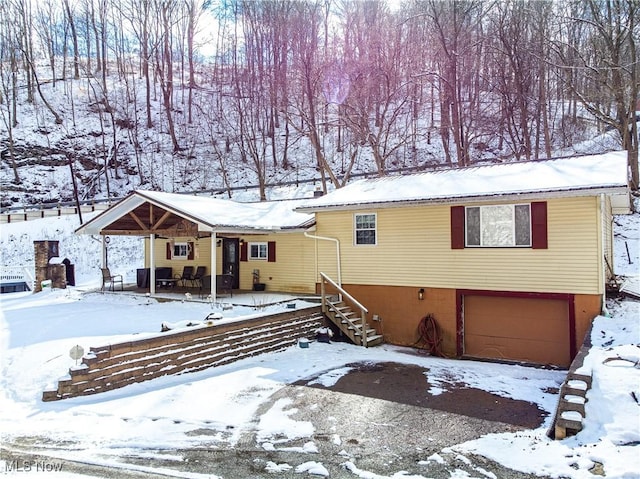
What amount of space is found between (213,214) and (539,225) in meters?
8.76

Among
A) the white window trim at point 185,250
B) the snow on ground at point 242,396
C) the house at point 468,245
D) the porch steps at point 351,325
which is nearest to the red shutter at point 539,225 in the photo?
the house at point 468,245

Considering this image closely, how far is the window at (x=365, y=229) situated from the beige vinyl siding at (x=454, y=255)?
0.15 m

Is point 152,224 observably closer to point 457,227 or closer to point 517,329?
point 457,227

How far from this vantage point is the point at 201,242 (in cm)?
1656

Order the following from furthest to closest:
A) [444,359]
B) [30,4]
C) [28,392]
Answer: [30,4]
[444,359]
[28,392]

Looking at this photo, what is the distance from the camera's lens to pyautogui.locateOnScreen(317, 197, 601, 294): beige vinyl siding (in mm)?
9484

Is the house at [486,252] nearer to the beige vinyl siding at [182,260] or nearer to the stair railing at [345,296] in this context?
the stair railing at [345,296]

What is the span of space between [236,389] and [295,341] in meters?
3.78

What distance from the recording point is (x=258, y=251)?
619 inches

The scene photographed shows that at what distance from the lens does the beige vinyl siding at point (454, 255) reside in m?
9.48

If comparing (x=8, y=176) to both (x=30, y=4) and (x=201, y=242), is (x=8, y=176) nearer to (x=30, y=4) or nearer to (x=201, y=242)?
(x=30, y=4)

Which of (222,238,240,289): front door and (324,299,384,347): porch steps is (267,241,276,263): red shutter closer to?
(222,238,240,289): front door

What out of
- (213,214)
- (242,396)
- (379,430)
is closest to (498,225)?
(379,430)

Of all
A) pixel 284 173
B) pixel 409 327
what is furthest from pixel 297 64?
pixel 409 327
